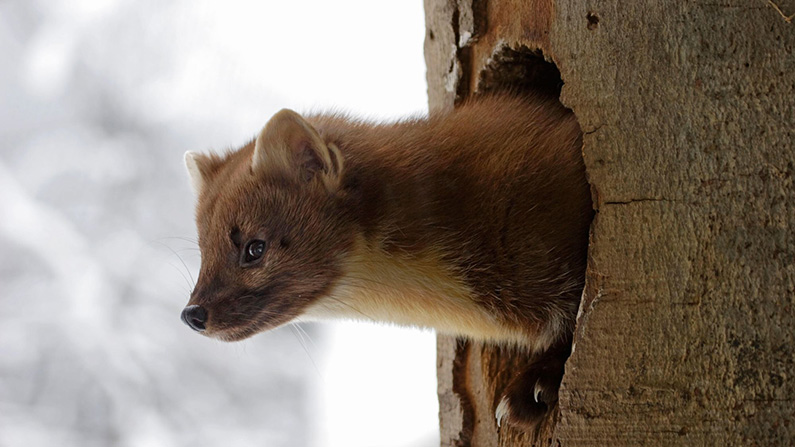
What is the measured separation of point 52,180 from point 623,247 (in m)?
1.73

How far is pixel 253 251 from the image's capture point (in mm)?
1952

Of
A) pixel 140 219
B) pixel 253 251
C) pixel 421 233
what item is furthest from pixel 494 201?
pixel 140 219

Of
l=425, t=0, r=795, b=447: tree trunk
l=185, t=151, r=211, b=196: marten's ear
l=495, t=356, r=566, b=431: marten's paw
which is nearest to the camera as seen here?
l=425, t=0, r=795, b=447: tree trunk

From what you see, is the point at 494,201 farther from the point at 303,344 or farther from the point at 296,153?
the point at 303,344

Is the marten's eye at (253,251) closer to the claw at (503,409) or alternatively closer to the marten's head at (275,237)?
the marten's head at (275,237)

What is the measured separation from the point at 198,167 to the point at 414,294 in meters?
0.66

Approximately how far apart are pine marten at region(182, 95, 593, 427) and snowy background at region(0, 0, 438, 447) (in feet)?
1.20

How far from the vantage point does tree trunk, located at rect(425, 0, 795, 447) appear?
59.3 inches

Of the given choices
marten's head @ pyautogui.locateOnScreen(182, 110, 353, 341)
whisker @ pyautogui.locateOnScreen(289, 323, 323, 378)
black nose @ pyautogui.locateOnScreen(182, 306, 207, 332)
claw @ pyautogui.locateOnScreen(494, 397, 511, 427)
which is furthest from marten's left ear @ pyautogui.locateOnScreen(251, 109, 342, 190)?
claw @ pyautogui.locateOnScreen(494, 397, 511, 427)

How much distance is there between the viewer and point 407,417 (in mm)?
2975

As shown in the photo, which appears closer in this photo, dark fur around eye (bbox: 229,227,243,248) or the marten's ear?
dark fur around eye (bbox: 229,227,243,248)

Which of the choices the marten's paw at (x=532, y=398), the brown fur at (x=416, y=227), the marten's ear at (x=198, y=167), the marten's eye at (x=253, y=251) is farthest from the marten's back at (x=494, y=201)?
the marten's ear at (x=198, y=167)

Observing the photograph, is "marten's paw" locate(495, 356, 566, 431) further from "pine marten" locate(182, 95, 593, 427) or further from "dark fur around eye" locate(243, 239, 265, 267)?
"dark fur around eye" locate(243, 239, 265, 267)

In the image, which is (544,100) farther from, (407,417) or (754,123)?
(407,417)
